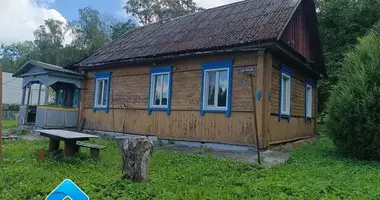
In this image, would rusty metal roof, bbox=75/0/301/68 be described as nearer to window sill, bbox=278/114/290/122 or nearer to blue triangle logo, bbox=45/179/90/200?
window sill, bbox=278/114/290/122

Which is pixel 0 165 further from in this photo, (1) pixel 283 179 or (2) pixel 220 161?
(1) pixel 283 179

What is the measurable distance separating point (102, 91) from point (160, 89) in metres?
3.30

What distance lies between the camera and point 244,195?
12.9 ft

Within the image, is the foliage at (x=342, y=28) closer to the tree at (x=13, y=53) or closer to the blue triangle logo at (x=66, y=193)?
the blue triangle logo at (x=66, y=193)

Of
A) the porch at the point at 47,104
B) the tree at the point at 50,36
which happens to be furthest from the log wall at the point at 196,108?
the tree at the point at 50,36

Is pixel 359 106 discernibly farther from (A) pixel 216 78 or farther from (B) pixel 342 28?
(B) pixel 342 28

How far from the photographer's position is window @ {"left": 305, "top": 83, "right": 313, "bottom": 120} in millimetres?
12231

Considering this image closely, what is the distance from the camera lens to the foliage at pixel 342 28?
16125 mm

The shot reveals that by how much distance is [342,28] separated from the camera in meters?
16.8

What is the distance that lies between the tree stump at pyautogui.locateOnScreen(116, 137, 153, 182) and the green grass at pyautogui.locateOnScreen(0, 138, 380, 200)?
0.51ft

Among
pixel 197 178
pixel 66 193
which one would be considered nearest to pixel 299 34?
pixel 197 178

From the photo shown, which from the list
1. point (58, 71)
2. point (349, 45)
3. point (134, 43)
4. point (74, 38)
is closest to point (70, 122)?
point (58, 71)

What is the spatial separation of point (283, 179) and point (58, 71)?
1038cm

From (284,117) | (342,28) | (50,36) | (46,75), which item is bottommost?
(284,117)
